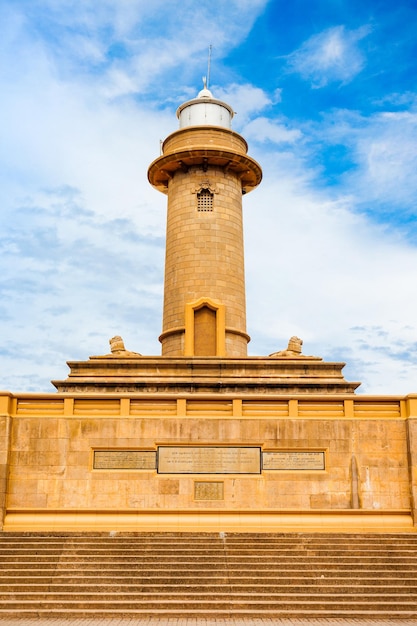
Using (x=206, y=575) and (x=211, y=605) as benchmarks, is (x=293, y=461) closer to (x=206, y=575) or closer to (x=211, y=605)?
(x=206, y=575)

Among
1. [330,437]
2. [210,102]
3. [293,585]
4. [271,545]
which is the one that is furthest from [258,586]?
[210,102]

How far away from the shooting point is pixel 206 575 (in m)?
14.8

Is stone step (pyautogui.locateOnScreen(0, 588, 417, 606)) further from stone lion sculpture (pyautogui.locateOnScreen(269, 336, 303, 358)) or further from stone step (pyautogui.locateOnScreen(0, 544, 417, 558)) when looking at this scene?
stone lion sculpture (pyautogui.locateOnScreen(269, 336, 303, 358))

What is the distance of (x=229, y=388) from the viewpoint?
21.0 m

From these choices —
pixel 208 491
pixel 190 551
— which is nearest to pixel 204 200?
pixel 208 491

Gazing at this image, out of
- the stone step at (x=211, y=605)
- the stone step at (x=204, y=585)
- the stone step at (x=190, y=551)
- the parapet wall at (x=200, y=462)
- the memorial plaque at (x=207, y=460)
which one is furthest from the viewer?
the memorial plaque at (x=207, y=460)

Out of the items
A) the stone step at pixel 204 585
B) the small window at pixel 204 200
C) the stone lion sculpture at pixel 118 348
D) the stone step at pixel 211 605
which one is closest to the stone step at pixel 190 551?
the stone step at pixel 204 585

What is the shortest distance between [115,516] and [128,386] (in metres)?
4.43

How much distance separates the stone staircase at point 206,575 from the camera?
13.8 meters

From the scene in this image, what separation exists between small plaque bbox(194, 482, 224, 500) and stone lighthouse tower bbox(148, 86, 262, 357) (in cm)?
676

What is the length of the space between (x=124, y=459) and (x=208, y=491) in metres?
2.23

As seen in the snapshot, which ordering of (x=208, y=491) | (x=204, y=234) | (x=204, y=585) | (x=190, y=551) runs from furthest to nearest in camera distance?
(x=204, y=234) → (x=208, y=491) → (x=190, y=551) → (x=204, y=585)

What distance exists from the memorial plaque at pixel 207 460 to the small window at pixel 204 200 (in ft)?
36.0

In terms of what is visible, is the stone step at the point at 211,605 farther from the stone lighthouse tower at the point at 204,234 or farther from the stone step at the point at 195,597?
the stone lighthouse tower at the point at 204,234
